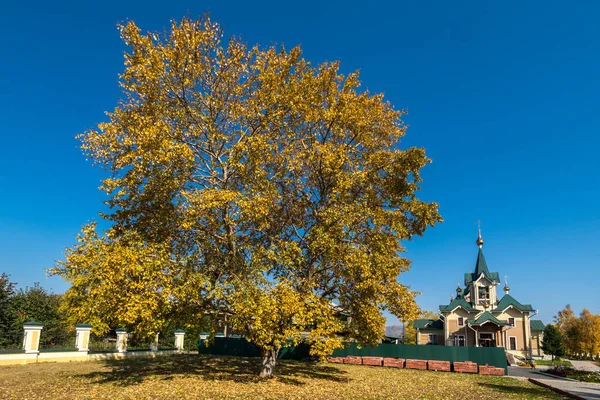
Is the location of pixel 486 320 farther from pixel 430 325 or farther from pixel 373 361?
pixel 373 361

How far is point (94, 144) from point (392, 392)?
14.3 meters

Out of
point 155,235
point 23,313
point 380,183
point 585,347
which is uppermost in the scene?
point 380,183

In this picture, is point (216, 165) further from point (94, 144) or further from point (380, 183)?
point (380, 183)

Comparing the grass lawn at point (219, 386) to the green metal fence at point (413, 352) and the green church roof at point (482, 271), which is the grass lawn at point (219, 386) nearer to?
the green metal fence at point (413, 352)

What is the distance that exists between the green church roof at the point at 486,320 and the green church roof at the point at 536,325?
20.4ft

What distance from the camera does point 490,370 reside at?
24.3 metres

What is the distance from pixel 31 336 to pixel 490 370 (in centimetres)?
2587

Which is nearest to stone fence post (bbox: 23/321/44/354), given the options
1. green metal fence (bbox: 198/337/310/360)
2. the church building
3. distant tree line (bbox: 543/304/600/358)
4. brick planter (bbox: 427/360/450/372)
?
green metal fence (bbox: 198/337/310/360)

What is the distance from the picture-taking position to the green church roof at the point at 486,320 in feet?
137

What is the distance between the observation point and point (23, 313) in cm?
2784

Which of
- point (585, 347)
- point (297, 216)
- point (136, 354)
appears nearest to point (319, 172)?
point (297, 216)

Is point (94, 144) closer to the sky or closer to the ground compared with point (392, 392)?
closer to the sky

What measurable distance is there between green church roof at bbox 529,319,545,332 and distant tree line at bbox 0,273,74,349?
47530 mm

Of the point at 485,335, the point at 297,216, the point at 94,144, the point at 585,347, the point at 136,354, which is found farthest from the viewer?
the point at 585,347
